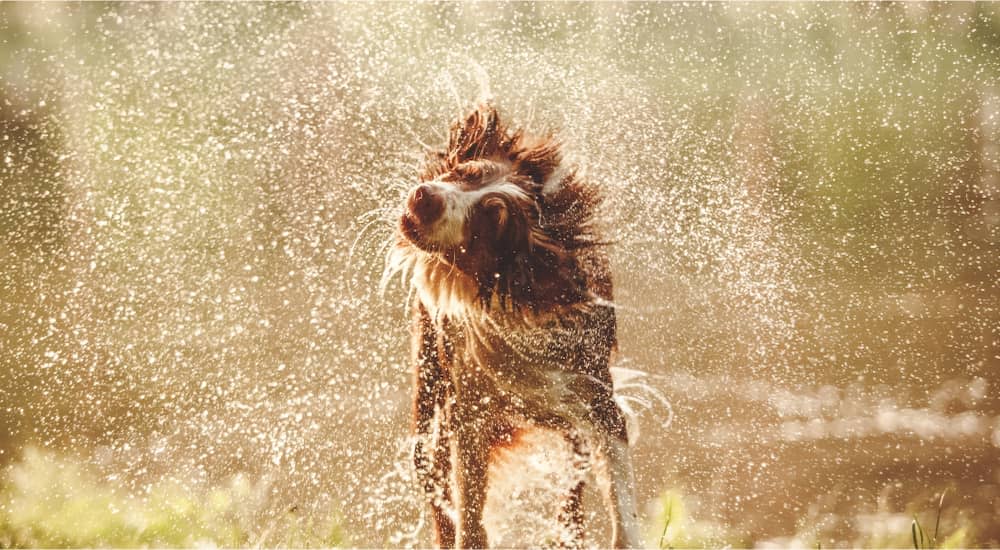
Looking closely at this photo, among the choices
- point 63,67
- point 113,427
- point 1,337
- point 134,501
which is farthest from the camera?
point 63,67

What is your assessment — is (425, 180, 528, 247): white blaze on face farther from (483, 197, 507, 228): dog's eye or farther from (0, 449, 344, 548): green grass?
(0, 449, 344, 548): green grass

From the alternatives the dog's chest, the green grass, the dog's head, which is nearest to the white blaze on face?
the dog's head

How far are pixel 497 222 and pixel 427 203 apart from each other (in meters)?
0.20

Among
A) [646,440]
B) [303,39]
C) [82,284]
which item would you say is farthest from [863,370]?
[82,284]

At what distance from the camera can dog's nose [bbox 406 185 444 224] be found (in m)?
1.83

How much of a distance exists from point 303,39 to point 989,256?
3.70m

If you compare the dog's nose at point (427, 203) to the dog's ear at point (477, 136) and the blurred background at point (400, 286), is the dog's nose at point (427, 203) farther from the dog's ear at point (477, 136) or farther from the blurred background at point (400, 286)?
the blurred background at point (400, 286)

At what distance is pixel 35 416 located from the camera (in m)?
3.42

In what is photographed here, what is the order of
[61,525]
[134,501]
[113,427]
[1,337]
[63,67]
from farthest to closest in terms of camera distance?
[63,67]
[1,337]
[113,427]
[134,501]
[61,525]

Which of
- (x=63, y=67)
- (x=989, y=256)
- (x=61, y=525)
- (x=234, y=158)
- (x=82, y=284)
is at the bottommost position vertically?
(x=61, y=525)

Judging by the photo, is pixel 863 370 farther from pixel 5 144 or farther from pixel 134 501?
pixel 5 144

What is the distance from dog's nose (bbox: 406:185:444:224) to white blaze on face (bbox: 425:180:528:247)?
12mm

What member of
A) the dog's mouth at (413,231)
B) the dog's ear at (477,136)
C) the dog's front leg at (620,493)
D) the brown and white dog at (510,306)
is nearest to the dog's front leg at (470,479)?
the brown and white dog at (510,306)

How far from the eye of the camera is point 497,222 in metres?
1.88
